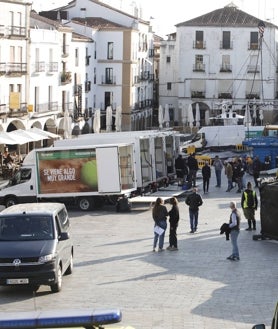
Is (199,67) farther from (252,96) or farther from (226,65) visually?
(252,96)

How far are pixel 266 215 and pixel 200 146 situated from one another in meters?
39.2

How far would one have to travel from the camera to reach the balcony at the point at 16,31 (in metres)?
56.0

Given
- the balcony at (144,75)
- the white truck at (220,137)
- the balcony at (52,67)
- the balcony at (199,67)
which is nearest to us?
the white truck at (220,137)

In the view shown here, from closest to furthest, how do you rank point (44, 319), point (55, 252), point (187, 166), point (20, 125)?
point (44, 319), point (55, 252), point (187, 166), point (20, 125)

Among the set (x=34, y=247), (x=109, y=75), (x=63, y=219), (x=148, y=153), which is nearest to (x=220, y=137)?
(x=109, y=75)

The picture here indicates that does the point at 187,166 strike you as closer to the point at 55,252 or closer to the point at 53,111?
the point at 55,252

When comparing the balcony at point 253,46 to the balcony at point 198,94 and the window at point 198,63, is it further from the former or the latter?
the balcony at point 198,94

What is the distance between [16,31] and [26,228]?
3926 centimetres

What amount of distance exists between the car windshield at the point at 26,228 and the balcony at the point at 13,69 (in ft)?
117

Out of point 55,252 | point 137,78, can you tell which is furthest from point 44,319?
point 137,78

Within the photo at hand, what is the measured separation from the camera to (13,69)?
56500 mm

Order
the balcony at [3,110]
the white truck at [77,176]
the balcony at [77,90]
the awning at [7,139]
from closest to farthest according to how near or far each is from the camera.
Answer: the white truck at [77,176], the awning at [7,139], the balcony at [3,110], the balcony at [77,90]

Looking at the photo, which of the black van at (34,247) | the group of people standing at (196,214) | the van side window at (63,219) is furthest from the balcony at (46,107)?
the black van at (34,247)

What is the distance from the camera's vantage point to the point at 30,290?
18781mm
